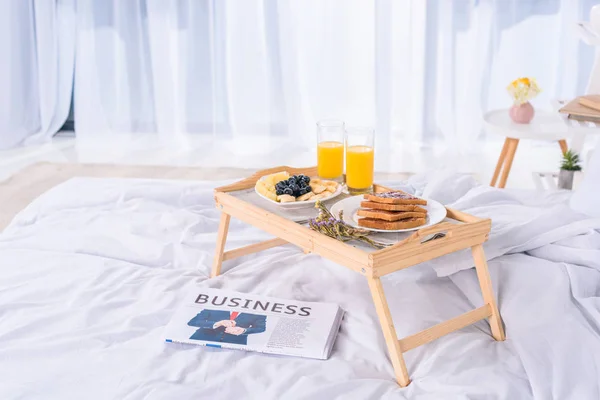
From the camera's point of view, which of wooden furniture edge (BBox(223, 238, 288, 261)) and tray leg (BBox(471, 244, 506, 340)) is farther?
wooden furniture edge (BBox(223, 238, 288, 261))

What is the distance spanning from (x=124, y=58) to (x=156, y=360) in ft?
9.34

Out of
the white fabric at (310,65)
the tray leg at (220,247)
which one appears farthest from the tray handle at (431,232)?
the white fabric at (310,65)

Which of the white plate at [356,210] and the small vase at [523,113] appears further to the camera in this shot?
the small vase at [523,113]

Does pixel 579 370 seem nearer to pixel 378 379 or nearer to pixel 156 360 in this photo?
pixel 378 379

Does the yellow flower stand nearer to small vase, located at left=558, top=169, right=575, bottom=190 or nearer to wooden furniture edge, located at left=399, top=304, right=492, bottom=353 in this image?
small vase, located at left=558, top=169, right=575, bottom=190

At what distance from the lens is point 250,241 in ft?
6.32

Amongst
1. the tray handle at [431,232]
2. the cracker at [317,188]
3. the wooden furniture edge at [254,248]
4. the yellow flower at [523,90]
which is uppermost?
the yellow flower at [523,90]

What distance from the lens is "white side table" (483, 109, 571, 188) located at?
8.73 feet

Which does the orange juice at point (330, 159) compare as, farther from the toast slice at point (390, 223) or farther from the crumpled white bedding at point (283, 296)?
the toast slice at point (390, 223)

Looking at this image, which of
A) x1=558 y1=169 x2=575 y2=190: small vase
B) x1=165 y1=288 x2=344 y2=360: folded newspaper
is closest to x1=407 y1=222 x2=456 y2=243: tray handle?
x1=165 y1=288 x2=344 y2=360: folded newspaper

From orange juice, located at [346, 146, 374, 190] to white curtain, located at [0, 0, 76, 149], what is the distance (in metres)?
2.66

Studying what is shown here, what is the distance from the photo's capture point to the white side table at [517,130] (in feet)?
8.73

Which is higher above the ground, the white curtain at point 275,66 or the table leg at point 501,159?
the white curtain at point 275,66

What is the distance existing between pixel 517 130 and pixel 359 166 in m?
1.17
